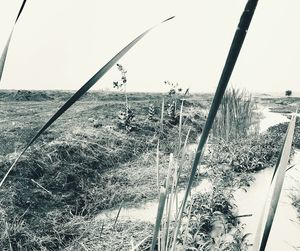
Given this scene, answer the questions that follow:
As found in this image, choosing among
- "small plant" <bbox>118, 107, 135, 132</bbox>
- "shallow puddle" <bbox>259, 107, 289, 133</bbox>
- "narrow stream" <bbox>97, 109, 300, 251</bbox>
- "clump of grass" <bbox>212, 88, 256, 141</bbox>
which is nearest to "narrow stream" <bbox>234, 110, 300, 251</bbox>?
"narrow stream" <bbox>97, 109, 300, 251</bbox>

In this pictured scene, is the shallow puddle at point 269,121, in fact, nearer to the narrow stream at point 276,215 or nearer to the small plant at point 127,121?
the small plant at point 127,121

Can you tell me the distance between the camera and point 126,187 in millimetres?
4727

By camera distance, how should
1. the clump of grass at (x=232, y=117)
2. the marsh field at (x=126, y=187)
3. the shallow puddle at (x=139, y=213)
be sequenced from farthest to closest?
1. the clump of grass at (x=232, y=117)
2. the shallow puddle at (x=139, y=213)
3. the marsh field at (x=126, y=187)

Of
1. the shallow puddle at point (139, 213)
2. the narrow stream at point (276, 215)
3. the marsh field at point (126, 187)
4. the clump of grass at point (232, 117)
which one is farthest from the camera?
the clump of grass at point (232, 117)

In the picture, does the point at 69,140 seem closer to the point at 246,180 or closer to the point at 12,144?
the point at 12,144

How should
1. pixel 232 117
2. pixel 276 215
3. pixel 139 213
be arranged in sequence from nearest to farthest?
1. pixel 276 215
2. pixel 139 213
3. pixel 232 117

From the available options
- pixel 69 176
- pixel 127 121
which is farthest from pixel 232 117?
pixel 69 176

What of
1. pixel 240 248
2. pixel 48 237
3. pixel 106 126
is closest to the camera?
pixel 240 248

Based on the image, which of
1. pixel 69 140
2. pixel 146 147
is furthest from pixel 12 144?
pixel 146 147

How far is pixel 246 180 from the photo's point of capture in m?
4.59

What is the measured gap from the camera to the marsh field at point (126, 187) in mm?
3086

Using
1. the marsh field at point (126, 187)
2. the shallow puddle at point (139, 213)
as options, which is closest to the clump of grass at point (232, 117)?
the marsh field at point (126, 187)

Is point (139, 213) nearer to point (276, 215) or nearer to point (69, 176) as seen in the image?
point (69, 176)

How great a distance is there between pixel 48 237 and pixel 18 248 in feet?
1.03
